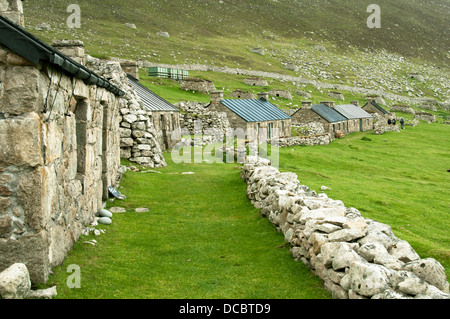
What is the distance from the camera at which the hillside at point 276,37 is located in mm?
89250

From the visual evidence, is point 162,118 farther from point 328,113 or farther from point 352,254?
point 328,113

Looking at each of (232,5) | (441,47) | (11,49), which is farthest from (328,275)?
(441,47)

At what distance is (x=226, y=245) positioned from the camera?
429 inches

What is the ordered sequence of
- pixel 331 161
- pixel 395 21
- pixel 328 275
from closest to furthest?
pixel 328 275 → pixel 331 161 → pixel 395 21

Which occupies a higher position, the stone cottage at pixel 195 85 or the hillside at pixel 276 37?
the hillside at pixel 276 37

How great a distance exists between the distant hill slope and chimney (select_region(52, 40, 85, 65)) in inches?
2343

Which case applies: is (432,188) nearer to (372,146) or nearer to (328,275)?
(328,275)

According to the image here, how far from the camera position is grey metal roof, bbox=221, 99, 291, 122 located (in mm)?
40031

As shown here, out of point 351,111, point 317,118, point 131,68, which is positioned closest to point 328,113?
point 317,118

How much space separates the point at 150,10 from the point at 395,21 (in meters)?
113

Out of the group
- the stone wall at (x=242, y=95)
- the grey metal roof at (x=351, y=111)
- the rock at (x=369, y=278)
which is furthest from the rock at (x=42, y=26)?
the rock at (x=369, y=278)

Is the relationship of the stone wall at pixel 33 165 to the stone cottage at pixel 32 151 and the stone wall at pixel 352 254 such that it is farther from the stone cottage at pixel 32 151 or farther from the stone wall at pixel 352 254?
the stone wall at pixel 352 254

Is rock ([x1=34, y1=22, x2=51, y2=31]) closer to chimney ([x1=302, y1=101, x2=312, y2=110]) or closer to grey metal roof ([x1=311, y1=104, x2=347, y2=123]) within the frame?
chimney ([x1=302, y1=101, x2=312, y2=110])

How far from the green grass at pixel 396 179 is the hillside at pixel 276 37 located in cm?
4562
